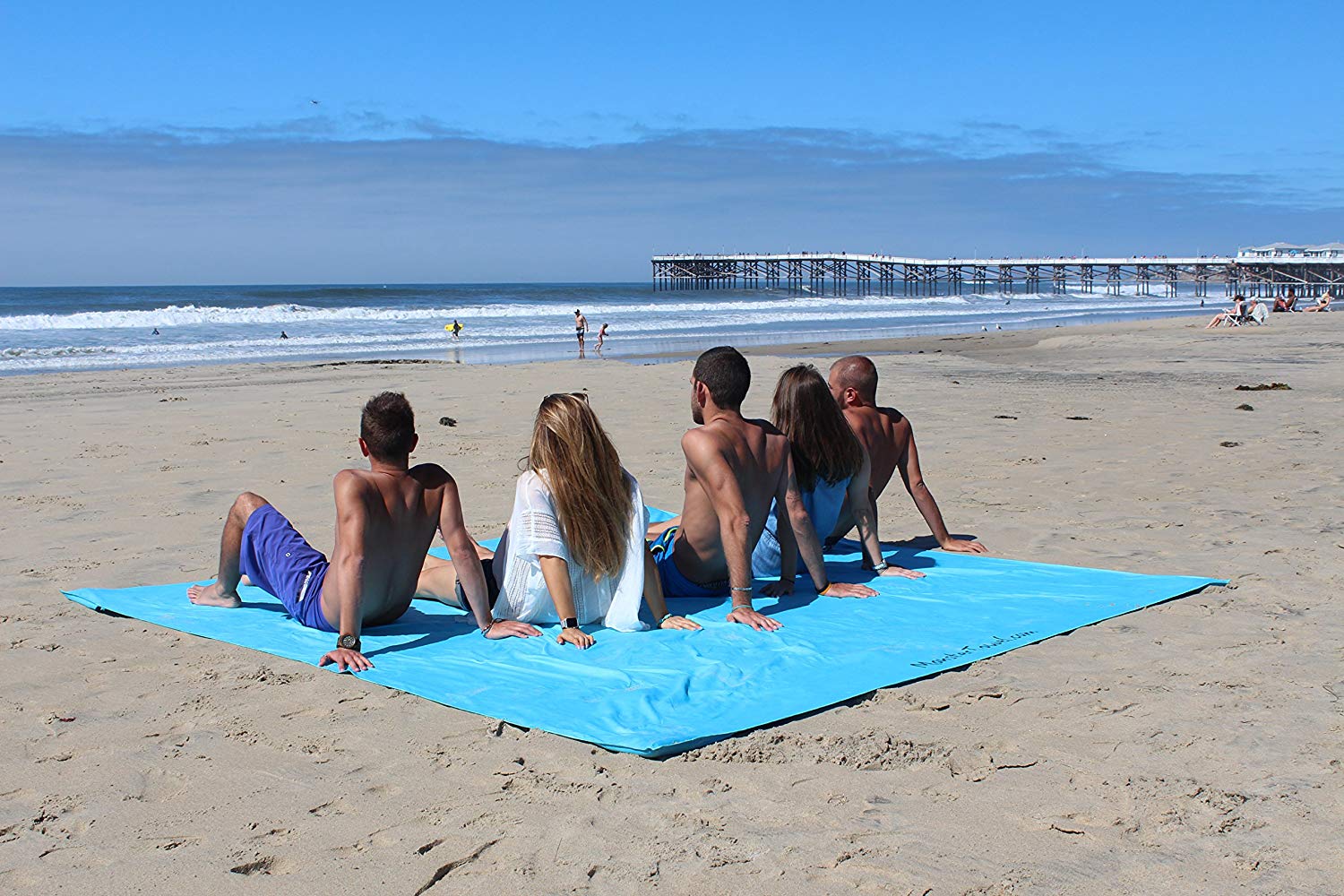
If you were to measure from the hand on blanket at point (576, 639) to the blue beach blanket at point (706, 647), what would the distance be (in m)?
0.04

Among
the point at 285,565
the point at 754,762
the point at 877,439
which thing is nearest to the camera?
the point at 754,762

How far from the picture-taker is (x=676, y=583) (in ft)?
15.7

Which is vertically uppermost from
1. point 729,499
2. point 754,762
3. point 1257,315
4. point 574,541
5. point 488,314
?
point 488,314

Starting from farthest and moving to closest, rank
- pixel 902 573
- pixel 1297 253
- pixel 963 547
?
1. pixel 1297 253
2. pixel 963 547
3. pixel 902 573

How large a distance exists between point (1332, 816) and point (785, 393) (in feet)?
8.32

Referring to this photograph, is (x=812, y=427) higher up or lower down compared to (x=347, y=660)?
higher up

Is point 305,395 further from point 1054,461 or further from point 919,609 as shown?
point 919,609

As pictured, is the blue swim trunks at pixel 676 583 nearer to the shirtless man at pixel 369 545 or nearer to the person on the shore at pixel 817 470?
the person on the shore at pixel 817 470

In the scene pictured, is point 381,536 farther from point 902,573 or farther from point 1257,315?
point 1257,315

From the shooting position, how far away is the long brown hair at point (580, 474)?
13.3 ft

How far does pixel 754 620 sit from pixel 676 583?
640 mm

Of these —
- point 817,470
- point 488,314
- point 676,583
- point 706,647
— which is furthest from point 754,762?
point 488,314

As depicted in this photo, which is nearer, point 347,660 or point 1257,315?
point 347,660

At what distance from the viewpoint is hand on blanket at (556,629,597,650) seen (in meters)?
4.02
